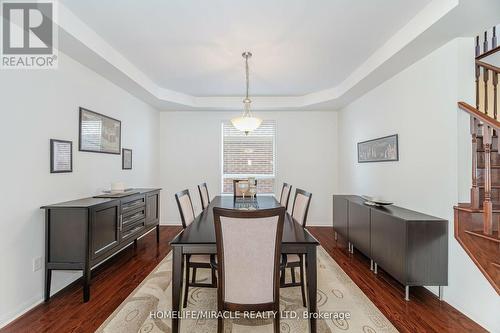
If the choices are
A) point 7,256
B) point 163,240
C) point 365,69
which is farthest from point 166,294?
point 365,69

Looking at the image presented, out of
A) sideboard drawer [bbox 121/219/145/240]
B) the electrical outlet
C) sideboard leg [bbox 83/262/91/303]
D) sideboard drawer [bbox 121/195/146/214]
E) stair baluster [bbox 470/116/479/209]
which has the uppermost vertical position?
stair baluster [bbox 470/116/479/209]

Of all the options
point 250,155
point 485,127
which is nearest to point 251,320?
point 485,127

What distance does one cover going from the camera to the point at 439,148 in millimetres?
2545

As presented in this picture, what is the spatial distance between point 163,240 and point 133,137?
1.89 metres

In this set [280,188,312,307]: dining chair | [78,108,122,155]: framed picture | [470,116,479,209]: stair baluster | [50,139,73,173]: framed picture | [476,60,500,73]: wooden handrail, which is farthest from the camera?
[78,108,122,155]: framed picture

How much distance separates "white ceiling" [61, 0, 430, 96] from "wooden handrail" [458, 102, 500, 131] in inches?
38.8

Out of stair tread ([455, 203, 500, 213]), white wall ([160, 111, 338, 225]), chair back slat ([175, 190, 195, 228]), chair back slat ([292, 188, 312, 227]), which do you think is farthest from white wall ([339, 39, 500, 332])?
chair back slat ([175, 190, 195, 228])

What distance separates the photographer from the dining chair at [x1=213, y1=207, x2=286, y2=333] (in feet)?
5.24

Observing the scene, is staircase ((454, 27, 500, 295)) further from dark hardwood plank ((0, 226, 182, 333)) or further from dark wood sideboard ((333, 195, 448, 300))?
dark hardwood plank ((0, 226, 182, 333))

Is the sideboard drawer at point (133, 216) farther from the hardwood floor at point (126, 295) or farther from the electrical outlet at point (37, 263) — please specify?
the electrical outlet at point (37, 263)

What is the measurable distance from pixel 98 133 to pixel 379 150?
402 centimetres

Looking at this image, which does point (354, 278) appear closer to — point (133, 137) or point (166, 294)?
point (166, 294)

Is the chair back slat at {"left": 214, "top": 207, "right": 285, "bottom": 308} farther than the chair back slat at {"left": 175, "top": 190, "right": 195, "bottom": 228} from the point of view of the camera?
No

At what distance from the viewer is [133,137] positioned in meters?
4.31
